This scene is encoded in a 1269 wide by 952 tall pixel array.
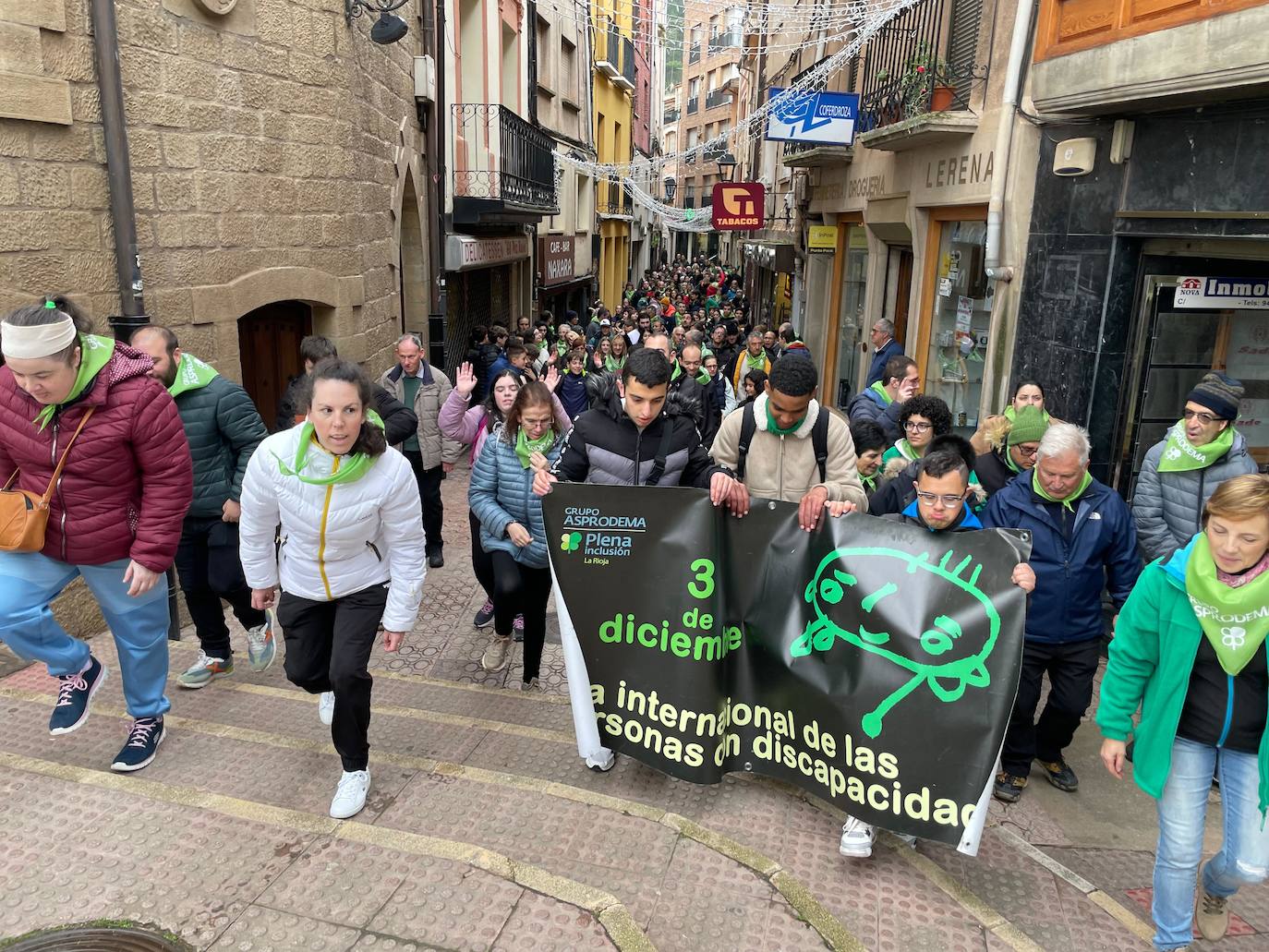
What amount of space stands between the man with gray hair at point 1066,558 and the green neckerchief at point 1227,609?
1022mm

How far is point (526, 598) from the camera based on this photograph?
4711 millimetres

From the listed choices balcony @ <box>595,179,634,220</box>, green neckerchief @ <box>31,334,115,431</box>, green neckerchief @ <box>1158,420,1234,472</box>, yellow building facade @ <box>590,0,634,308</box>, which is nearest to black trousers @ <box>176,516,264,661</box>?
green neckerchief @ <box>31,334,115,431</box>

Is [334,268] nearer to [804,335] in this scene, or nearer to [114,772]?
[114,772]

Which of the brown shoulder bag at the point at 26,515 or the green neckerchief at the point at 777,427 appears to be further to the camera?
the green neckerchief at the point at 777,427

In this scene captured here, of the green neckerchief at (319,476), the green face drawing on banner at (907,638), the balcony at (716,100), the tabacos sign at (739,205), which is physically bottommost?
the green face drawing on banner at (907,638)

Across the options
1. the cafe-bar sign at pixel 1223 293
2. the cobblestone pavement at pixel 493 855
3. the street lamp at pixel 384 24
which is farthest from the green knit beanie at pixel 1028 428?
the street lamp at pixel 384 24

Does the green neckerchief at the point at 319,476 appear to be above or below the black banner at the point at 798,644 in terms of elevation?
above

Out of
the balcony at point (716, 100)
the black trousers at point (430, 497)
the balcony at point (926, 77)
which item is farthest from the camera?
the balcony at point (716, 100)

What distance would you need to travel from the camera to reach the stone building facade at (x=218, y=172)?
5066 mm

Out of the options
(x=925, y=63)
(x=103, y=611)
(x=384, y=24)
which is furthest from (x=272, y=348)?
(x=925, y=63)

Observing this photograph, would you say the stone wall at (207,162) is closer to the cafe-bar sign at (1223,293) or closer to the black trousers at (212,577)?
the black trousers at (212,577)

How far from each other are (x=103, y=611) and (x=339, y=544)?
3.90ft

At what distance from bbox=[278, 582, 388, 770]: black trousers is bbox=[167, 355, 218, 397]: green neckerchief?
1.40m

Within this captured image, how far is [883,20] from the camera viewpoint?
11.0 metres
